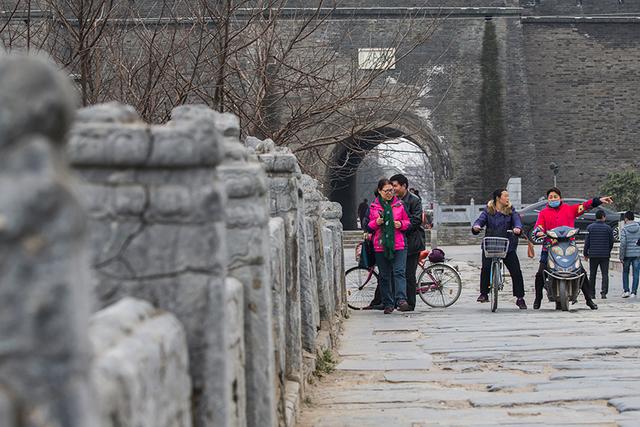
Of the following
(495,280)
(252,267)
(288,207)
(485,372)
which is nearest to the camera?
(252,267)

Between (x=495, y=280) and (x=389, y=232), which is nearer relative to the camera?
(x=389, y=232)

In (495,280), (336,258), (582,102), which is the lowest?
(495,280)

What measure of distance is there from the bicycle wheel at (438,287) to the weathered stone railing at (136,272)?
740cm

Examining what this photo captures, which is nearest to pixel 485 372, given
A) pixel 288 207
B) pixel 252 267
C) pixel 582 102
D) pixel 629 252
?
pixel 288 207

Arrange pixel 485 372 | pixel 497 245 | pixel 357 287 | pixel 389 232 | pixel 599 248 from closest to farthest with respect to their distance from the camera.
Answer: pixel 485 372, pixel 389 232, pixel 497 245, pixel 357 287, pixel 599 248

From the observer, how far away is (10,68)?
1.68m

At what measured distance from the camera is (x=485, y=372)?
757cm

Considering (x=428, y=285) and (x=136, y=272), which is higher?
(x=136, y=272)

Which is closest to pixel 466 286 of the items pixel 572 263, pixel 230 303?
pixel 572 263

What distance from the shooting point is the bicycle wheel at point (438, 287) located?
1359cm

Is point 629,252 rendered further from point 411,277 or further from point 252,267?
point 252,267

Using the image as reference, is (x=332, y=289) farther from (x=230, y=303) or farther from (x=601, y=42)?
(x=601, y=42)

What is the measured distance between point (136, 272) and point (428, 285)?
36.0ft

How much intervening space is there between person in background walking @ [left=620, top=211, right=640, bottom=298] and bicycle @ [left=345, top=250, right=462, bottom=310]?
290 cm
